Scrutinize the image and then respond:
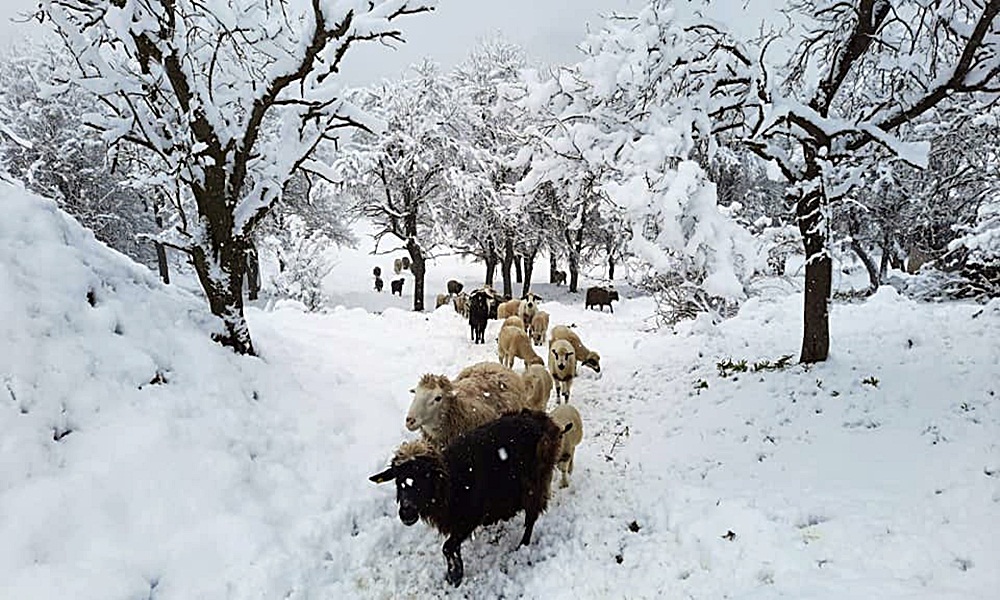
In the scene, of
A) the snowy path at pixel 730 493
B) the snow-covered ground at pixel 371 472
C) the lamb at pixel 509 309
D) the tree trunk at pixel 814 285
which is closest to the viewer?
the snow-covered ground at pixel 371 472

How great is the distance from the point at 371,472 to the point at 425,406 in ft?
3.60

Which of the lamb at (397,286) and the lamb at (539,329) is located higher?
the lamb at (397,286)

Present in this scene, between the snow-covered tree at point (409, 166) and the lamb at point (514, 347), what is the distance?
13.5m

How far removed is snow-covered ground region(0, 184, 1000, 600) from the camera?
4438mm

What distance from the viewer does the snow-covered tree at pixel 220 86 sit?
700 cm

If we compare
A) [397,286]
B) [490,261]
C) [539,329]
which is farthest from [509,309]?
[397,286]

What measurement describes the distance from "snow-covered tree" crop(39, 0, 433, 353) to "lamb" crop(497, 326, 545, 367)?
16.7ft

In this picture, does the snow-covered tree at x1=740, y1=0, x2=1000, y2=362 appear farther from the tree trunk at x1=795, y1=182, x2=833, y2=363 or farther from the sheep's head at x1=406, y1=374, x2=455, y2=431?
the sheep's head at x1=406, y1=374, x2=455, y2=431

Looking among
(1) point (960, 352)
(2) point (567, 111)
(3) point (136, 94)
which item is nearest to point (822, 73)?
(2) point (567, 111)

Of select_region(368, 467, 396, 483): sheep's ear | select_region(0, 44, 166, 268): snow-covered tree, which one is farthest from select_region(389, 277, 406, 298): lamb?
select_region(368, 467, 396, 483): sheep's ear

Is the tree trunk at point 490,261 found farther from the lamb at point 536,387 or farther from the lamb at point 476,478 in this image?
the lamb at point 476,478

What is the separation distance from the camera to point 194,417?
6059mm

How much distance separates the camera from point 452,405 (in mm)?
6785

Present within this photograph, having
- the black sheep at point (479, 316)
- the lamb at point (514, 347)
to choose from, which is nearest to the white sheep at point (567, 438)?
the lamb at point (514, 347)
